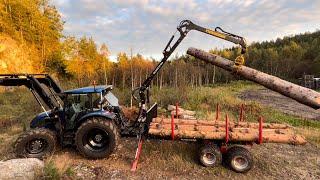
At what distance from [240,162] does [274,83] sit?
2.74m

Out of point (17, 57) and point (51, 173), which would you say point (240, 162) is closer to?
point (51, 173)

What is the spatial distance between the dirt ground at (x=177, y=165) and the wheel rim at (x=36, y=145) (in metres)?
0.45

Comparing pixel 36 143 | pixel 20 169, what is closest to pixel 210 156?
pixel 20 169

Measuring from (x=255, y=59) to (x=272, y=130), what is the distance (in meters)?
55.1

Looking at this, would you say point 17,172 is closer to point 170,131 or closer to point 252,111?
point 170,131

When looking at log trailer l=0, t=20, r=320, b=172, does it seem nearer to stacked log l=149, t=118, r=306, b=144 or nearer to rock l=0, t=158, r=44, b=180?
stacked log l=149, t=118, r=306, b=144

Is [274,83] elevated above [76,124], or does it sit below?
above

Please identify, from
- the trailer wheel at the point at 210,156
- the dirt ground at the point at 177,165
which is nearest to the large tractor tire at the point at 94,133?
the dirt ground at the point at 177,165

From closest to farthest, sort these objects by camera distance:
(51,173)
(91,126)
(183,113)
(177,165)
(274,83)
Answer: (51,173) < (177,165) < (91,126) < (274,83) < (183,113)

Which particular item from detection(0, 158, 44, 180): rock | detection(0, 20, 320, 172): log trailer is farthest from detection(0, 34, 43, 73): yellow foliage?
detection(0, 158, 44, 180): rock

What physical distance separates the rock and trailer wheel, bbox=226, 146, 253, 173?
481 cm

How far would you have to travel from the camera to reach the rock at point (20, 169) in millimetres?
7764

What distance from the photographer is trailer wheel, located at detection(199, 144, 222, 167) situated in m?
9.05

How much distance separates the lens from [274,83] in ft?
33.2
